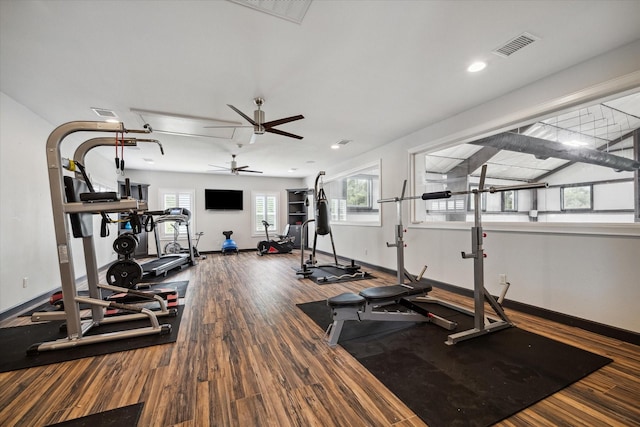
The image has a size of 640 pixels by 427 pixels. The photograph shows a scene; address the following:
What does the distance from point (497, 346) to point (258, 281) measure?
366 cm

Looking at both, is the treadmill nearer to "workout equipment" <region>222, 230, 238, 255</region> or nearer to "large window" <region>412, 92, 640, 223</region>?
"workout equipment" <region>222, 230, 238, 255</region>

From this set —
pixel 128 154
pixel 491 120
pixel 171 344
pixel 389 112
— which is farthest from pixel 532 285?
pixel 128 154

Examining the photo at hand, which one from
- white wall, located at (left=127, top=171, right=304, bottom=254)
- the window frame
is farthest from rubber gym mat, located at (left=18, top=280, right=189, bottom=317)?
the window frame

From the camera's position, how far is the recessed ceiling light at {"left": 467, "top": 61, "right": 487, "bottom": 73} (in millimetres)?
A: 2551

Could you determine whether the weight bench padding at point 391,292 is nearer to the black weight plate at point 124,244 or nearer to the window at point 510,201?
the window at point 510,201

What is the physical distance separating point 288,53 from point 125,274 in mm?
3425

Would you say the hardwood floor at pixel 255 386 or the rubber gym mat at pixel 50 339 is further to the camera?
the rubber gym mat at pixel 50 339

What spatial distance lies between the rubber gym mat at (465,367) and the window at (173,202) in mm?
7011

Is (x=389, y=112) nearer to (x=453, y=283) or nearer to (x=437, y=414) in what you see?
(x=453, y=283)

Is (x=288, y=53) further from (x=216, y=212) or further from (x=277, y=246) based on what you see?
(x=216, y=212)

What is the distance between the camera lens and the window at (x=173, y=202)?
802 centimetres

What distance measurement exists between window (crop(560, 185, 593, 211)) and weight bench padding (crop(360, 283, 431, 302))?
5.84ft

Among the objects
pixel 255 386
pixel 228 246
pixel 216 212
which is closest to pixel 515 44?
pixel 255 386

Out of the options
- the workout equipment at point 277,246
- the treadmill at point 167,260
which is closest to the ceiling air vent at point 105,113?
the treadmill at point 167,260
